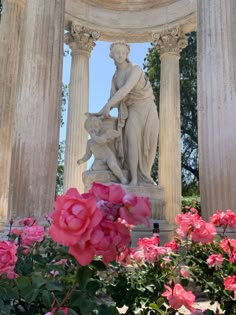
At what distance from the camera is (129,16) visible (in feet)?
116

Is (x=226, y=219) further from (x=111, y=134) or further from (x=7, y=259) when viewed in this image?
(x=111, y=134)

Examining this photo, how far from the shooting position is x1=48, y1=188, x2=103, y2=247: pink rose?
2816 millimetres

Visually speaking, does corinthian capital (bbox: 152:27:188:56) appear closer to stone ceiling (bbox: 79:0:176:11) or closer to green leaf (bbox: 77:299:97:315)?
stone ceiling (bbox: 79:0:176:11)

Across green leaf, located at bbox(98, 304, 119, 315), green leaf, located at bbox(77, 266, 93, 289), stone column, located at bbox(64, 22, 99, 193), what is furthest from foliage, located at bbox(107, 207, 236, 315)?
stone column, located at bbox(64, 22, 99, 193)

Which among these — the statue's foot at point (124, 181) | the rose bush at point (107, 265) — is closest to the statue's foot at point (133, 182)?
the statue's foot at point (124, 181)

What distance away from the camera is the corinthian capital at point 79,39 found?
32.9 m

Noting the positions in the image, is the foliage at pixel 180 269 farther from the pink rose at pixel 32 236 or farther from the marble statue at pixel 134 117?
the marble statue at pixel 134 117

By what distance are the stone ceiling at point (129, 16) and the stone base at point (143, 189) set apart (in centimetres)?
1955

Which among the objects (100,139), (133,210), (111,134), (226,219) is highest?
(111,134)

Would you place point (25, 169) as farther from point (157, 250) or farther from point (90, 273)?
point (90, 273)

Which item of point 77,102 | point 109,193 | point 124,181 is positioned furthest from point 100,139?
point 109,193

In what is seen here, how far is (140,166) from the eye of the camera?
1895 centimetres

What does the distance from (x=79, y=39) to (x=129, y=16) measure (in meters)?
5.70

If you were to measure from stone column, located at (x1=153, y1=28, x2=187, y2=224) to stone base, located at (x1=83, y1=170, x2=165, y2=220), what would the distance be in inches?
385
